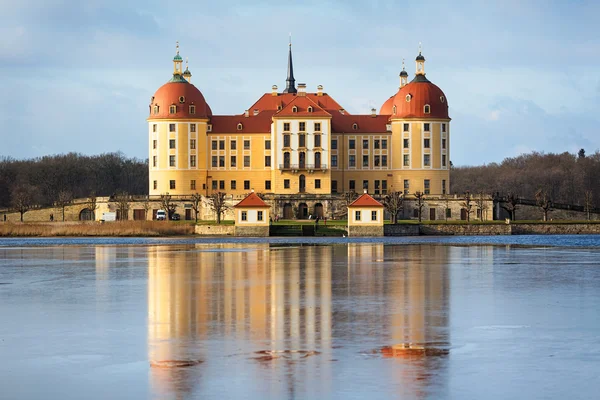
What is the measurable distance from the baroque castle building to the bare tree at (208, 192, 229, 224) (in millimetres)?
4529

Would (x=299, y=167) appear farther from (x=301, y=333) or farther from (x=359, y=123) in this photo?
(x=301, y=333)

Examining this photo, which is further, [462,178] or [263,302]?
[462,178]

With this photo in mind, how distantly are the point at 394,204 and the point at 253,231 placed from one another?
1288 cm

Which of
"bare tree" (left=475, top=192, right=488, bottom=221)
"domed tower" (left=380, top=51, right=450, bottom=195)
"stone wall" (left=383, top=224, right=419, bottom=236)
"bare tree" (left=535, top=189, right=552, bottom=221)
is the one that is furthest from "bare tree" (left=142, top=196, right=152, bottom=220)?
"bare tree" (left=535, top=189, right=552, bottom=221)

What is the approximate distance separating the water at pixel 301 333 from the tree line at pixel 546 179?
257 feet

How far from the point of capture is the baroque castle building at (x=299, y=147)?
273ft

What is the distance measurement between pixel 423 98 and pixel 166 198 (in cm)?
2342

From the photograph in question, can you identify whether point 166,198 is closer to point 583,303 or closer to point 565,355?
point 583,303

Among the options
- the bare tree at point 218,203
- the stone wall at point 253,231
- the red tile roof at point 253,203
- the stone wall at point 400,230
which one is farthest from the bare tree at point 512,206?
the stone wall at point 253,231

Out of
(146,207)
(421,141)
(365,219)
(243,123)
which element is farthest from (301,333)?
(243,123)

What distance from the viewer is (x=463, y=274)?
94.7 feet

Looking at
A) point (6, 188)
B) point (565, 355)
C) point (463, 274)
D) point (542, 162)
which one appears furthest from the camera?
point (542, 162)

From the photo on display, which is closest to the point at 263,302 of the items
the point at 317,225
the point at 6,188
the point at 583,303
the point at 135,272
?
the point at 583,303

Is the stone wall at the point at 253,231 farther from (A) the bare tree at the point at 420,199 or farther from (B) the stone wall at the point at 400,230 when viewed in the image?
(A) the bare tree at the point at 420,199
